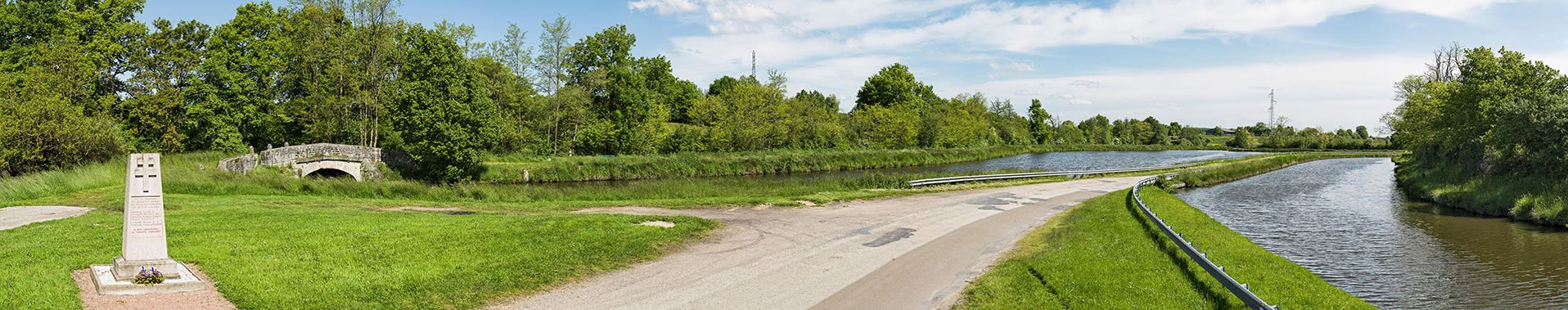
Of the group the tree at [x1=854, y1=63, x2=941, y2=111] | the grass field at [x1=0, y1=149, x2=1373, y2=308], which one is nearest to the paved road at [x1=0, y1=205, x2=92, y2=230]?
the grass field at [x1=0, y1=149, x2=1373, y2=308]

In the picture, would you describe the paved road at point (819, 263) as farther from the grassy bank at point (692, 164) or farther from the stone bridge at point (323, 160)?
the grassy bank at point (692, 164)

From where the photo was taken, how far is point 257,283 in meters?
12.0

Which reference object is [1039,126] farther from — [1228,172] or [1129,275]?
[1129,275]

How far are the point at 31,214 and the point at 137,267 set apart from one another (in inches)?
501

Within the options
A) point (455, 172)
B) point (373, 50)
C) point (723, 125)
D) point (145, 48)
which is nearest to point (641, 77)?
point (723, 125)

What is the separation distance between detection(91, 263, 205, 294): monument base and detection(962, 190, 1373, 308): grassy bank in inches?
450

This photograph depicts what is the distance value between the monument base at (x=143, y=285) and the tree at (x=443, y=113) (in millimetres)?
35706

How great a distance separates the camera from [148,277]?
A: 11664 millimetres

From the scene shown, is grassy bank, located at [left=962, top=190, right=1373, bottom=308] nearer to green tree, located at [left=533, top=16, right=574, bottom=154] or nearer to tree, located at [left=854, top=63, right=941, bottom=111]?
green tree, located at [left=533, top=16, right=574, bottom=154]

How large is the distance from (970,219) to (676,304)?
42.4ft

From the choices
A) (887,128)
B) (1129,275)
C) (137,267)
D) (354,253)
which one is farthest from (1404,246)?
(887,128)

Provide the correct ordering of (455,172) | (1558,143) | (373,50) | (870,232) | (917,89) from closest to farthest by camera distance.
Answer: (870,232) → (1558,143) → (455,172) → (373,50) → (917,89)

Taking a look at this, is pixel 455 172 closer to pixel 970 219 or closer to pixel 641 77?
pixel 641 77

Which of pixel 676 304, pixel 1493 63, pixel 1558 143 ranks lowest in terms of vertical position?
pixel 676 304
